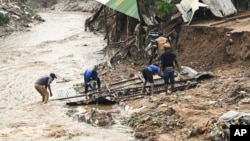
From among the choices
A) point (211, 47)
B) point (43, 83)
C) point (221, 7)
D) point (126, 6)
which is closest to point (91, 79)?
point (43, 83)

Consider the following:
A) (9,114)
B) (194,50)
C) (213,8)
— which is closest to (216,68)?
(194,50)

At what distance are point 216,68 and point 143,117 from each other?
4.33 m

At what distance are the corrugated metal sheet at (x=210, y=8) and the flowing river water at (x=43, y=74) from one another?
451 cm

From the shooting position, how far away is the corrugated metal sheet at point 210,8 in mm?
16141

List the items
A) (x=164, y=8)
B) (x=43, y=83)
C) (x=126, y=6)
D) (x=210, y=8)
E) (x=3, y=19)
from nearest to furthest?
(x=43, y=83) < (x=210, y=8) < (x=164, y=8) < (x=126, y=6) < (x=3, y=19)

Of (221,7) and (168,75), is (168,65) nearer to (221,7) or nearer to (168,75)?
(168,75)

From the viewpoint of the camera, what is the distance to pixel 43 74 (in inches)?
755

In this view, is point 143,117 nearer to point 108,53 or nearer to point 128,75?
point 128,75

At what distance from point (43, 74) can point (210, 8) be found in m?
7.34

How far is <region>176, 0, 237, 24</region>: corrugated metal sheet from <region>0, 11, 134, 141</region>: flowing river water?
4508 millimetres

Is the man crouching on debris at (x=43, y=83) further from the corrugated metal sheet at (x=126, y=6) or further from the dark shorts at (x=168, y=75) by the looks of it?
the corrugated metal sheet at (x=126, y=6)

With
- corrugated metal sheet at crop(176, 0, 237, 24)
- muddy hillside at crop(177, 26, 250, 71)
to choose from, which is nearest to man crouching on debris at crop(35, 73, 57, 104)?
muddy hillside at crop(177, 26, 250, 71)

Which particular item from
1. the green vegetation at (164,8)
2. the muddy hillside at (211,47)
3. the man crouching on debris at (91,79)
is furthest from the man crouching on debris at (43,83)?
the green vegetation at (164,8)

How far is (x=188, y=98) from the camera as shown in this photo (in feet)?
38.3
